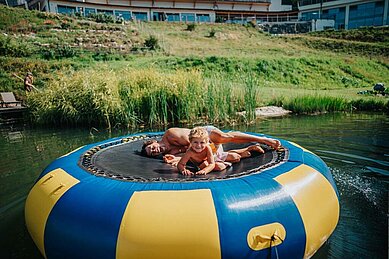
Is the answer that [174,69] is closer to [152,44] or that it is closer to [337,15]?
[152,44]

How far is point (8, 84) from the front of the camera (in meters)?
14.2

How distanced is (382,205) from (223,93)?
5589mm

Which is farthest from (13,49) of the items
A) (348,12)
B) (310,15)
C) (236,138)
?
(348,12)

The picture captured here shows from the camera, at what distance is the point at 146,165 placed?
3.47m

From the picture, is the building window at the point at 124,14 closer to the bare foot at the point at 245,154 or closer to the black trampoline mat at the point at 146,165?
the black trampoline mat at the point at 146,165

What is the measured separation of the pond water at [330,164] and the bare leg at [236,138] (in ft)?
3.62

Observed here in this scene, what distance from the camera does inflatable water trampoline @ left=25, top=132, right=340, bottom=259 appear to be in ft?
7.32

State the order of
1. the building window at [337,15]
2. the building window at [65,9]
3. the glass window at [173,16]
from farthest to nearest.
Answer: the building window at [337,15] → the glass window at [173,16] → the building window at [65,9]

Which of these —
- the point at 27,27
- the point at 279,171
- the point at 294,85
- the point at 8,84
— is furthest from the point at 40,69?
the point at 279,171

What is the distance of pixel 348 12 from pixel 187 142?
138 ft

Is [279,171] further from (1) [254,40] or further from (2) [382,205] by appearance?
(1) [254,40]

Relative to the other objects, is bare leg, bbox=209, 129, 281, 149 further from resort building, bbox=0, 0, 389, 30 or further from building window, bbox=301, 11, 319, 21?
building window, bbox=301, 11, 319, 21

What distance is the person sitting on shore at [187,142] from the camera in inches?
143

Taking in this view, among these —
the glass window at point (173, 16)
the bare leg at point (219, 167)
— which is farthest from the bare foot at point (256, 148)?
the glass window at point (173, 16)
